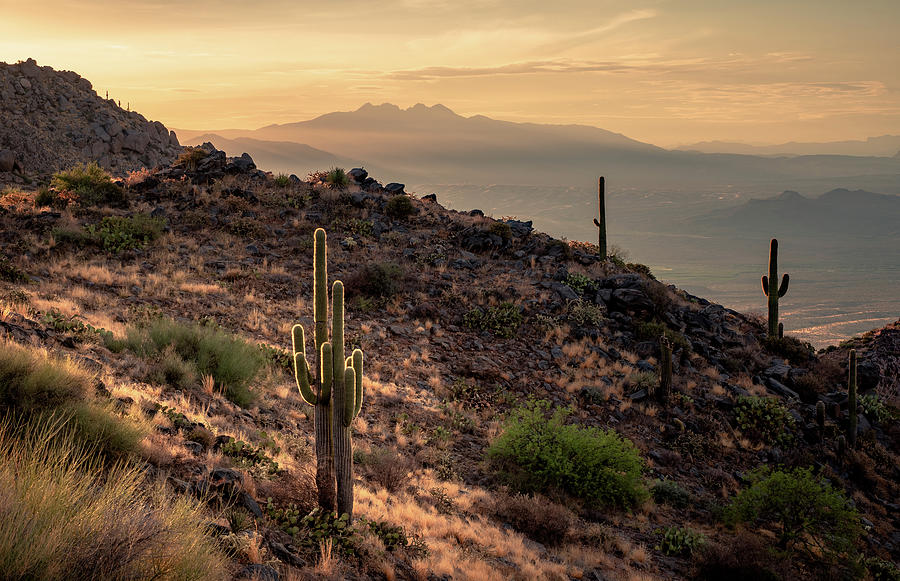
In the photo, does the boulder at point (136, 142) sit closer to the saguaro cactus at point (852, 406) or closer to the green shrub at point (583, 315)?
the green shrub at point (583, 315)

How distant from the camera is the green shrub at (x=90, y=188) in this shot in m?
21.7

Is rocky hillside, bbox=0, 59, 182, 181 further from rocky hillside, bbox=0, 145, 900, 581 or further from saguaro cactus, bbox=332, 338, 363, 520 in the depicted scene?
saguaro cactus, bbox=332, 338, 363, 520

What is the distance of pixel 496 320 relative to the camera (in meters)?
18.1

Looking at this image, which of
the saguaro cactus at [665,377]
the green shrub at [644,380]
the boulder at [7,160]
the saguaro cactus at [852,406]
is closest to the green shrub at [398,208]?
the green shrub at [644,380]

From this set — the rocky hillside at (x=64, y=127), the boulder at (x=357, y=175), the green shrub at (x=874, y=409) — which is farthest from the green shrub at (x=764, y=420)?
the rocky hillside at (x=64, y=127)

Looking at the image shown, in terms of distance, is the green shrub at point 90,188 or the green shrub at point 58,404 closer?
the green shrub at point 58,404

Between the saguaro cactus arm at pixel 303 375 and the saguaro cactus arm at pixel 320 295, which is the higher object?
the saguaro cactus arm at pixel 320 295

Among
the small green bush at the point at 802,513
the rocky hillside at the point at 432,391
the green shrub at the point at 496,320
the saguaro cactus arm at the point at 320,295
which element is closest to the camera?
the rocky hillside at the point at 432,391

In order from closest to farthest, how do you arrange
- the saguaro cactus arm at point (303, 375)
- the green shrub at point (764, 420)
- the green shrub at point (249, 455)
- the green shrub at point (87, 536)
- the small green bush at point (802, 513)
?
the green shrub at point (87, 536)
the saguaro cactus arm at point (303, 375)
the green shrub at point (249, 455)
the small green bush at point (802, 513)
the green shrub at point (764, 420)

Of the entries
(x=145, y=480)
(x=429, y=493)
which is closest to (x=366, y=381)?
(x=429, y=493)

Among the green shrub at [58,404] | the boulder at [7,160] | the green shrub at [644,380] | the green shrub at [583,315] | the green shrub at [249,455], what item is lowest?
the green shrub at [644,380]

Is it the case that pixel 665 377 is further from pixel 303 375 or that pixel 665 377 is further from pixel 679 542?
pixel 303 375

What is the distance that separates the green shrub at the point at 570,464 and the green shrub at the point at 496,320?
6.70 meters

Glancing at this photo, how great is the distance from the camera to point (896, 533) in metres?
12.8
